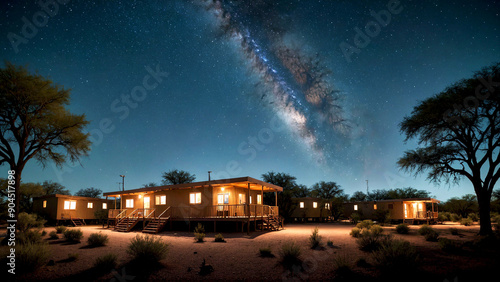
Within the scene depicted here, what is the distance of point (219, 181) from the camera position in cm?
1786

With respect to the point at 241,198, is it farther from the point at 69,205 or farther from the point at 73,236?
Answer: the point at 69,205

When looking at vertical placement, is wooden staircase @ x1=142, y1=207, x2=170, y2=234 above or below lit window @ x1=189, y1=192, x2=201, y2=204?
below

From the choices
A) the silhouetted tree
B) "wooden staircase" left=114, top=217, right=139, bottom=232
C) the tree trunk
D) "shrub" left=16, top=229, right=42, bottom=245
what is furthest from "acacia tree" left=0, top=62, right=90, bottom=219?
the silhouetted tree

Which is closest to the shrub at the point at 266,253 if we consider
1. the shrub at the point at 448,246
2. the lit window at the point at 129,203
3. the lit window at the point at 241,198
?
the shrub at the point at 448,246

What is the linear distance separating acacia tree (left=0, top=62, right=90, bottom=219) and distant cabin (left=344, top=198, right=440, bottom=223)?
2888cm

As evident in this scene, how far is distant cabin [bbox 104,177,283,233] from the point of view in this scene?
18.7 metres

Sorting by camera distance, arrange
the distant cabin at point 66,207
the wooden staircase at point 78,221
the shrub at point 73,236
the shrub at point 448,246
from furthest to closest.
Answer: the wooden staircase at point 78,221, the distant cabin at point 66,207, the shrub at point 73,236, the shrub at point 448,246

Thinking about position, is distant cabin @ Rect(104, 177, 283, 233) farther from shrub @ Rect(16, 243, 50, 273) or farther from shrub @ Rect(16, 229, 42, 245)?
shrub @ Rect(16, 243, 50, 273)

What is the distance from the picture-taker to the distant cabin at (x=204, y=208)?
61.2 feet

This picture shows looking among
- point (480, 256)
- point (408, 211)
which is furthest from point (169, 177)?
point (480, 256)

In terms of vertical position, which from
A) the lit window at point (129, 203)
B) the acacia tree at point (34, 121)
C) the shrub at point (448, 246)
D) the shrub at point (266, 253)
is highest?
the acacia tree at point (34, 121)

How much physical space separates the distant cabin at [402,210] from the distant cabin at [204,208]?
1554cm

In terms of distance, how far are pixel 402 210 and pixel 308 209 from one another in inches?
429

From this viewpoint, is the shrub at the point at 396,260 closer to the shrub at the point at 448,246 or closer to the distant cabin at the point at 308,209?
the shrub at the point at 448,246
